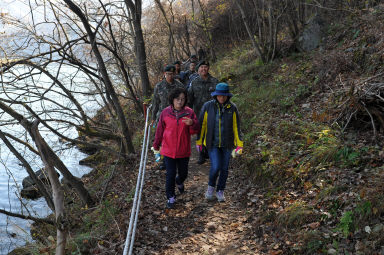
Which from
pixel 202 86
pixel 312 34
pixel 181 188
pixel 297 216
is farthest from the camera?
pixel 312 34

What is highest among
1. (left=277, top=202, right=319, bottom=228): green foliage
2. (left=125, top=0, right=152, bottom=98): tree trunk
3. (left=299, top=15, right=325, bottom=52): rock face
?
(left=125, top=0, right=152, bottom=98): tree trunk

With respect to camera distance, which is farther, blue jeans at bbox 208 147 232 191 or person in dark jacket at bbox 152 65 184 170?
person in dark jacket at bbox 152 65 184 170

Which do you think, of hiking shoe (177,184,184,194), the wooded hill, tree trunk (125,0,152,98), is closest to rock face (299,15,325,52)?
the wooded hill

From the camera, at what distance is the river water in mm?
7348

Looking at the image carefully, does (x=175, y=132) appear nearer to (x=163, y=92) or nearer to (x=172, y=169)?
(x=172, y=169)

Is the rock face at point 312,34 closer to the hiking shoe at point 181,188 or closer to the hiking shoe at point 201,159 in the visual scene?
the hiking shoe at point 201,159

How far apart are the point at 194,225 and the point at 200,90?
3.24 m

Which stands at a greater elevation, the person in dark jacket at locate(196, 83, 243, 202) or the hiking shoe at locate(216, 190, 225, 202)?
the person in dark jacket at locate(196, 83, 243, 202)

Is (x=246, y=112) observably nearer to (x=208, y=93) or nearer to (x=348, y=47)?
(x=208, y=93)

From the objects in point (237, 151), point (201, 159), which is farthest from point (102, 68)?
point (237, 151)

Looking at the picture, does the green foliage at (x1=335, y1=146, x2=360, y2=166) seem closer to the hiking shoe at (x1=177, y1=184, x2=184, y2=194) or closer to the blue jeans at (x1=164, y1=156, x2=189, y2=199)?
the blue jeans at (x1=164, y1=156, x2=189, y2=199)

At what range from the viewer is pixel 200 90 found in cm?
659

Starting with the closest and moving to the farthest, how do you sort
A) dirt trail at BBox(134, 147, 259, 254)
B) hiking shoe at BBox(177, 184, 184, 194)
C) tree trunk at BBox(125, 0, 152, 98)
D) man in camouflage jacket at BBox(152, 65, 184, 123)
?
dirt trail at BBox(134, 147, 259, 254) < hiking shoe at BBox(177, 184, 184, 194) < man in camouflage jacket at BBox(152, 65, 184, 123) < tree trunk at BBox(125, 0, 152, 98)

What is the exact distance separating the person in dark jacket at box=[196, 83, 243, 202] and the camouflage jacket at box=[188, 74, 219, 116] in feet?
6.19
